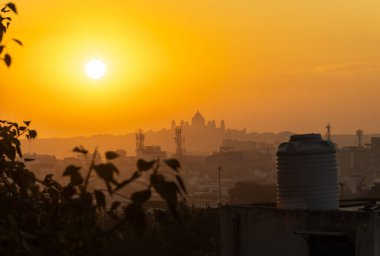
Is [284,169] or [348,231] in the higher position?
[284,169]

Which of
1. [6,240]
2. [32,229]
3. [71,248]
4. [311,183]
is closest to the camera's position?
[6,240]

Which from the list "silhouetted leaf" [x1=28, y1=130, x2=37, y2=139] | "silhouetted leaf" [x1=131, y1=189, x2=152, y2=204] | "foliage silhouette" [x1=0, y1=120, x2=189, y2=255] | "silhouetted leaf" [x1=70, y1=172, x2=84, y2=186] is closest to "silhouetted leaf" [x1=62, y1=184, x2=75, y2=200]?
"foliage silhouette" [x1=0, y1=120, x2=189, y2=255]

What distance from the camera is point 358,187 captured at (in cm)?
11700

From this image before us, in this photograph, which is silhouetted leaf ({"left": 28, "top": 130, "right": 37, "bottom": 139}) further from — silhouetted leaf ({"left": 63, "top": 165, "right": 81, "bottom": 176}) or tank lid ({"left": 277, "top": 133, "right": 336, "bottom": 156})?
tank lid ({"left": 277, "top": 133, "right": 336, "bottom": 156})

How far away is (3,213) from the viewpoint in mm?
2912

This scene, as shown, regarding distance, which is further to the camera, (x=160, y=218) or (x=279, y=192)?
(x=279, y=192)

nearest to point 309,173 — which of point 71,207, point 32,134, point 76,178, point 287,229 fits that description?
point 287,229

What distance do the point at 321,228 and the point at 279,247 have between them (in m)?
1.01

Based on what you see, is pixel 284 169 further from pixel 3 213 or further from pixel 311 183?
pixel 3 213

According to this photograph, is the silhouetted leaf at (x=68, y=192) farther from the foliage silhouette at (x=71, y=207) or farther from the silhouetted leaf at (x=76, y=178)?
the silhouetted leaf at (x=76, y=178)

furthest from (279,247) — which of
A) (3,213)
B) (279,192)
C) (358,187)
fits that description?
(358,187)

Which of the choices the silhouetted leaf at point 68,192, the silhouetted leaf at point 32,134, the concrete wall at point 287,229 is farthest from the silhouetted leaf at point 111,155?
the concrete wall at point 287,229

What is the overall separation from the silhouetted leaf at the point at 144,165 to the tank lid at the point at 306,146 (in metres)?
9.51

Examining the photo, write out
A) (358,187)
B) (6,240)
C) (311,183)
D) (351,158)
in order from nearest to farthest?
(6,240) < (311,183) < (358,187) < (351,158)
